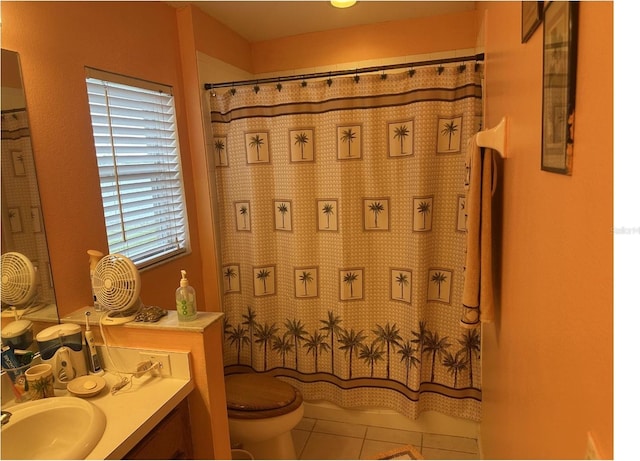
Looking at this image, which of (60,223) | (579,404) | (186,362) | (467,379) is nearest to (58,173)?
(60,223)

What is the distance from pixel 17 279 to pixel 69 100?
2.41ft

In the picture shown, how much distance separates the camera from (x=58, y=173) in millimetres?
1539

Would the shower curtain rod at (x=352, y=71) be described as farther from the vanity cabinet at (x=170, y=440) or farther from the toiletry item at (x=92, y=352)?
the vanity cabinet at (x=170, y=440)

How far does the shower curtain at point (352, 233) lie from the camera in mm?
2025

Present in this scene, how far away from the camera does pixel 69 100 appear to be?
159cm

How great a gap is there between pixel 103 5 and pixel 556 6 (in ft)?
6.11

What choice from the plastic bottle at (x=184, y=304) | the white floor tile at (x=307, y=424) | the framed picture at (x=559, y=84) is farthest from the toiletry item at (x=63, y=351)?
the framed picture at (x=559, y=84)

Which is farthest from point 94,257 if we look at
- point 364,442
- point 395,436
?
point 395,436

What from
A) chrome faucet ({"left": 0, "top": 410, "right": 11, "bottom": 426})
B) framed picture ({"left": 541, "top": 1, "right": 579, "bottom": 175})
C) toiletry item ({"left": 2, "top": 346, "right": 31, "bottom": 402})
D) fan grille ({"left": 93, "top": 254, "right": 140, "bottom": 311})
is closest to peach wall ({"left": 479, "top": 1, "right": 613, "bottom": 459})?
framed picture ({"left": 541, "top": 1, "right": 579, "bottom": 175})

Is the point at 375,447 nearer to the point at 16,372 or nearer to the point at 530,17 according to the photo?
the point at 16,372

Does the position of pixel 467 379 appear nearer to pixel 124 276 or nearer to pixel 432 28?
pixel 124 276

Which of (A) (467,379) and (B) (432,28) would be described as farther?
(B) (432,28)

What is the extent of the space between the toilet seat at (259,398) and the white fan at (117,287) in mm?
755

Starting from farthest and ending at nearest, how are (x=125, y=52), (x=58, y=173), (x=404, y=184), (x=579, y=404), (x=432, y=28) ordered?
(x=432, y=28)
(x=404, y=184)
(x=125, y=52)
(x=58, y=173)
(x=579, y=404)
